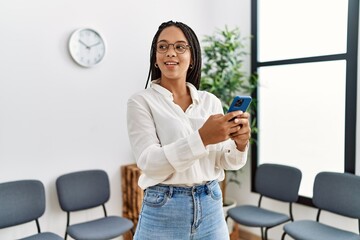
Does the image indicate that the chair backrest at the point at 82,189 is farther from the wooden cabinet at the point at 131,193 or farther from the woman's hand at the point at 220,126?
the woman's hand at the point at 220,126

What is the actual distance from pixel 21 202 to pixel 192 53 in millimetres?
1898

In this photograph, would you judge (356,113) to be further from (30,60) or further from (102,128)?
(30,60)

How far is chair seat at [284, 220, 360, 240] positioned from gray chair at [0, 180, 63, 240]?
1682 millimetres

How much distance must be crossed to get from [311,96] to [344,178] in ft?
2.54

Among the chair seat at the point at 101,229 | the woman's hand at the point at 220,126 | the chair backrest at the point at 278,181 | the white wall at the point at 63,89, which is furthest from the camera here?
the chair backrest at the point at 278,181

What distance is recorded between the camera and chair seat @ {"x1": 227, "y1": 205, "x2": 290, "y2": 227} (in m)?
2.46

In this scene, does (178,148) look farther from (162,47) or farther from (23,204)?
(23,204)

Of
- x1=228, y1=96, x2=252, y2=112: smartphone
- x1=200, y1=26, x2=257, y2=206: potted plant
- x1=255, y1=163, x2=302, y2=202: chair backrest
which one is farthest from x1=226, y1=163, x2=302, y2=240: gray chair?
x1=228, y1=96, x2=252, y2=112: smartphone

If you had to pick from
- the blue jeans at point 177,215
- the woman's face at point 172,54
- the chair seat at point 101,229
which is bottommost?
the chair seat at point 101,229

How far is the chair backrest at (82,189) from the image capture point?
254cm

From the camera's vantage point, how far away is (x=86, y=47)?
2689mm

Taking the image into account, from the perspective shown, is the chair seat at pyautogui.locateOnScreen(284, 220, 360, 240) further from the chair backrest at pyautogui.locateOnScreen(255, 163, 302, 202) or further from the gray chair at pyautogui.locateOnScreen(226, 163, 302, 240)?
the chair backrest at pyautogui.locateOnScreen(255, 163, 302, 202)

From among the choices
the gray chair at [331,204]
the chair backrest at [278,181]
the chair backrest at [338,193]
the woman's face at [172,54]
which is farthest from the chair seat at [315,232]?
the woman's face at [172,54]

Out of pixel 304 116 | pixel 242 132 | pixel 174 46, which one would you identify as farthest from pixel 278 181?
pixel 174 46
